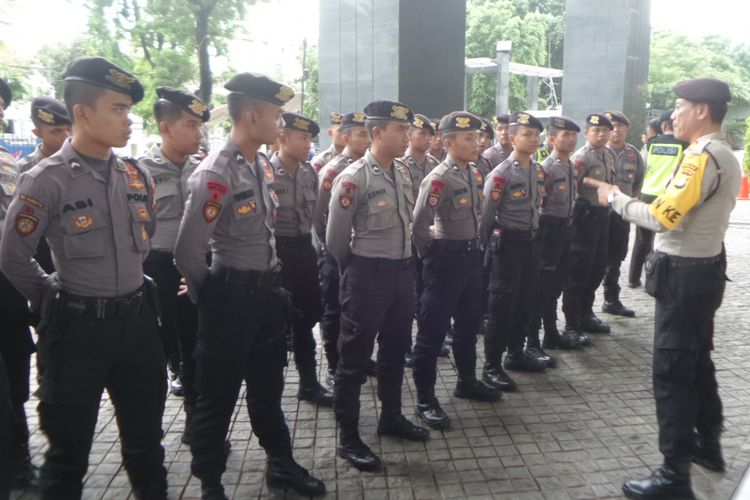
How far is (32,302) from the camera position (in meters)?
2.57

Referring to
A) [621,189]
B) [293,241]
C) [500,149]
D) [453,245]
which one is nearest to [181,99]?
[293,241]

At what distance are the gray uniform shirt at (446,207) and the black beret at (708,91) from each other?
1.56m

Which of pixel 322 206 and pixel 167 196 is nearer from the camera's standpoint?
pixel 167 196

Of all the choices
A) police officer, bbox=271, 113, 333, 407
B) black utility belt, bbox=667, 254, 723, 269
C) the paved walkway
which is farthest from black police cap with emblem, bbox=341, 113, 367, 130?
black utility belt, bbox=667, 254, 723, 269

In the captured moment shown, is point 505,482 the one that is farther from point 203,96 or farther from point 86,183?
point 203,96

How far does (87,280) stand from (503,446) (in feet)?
8.45

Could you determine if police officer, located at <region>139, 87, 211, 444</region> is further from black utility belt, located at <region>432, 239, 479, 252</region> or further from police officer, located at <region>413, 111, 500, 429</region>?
black utility belt, located at <region>432, 239, 479, 252</region>

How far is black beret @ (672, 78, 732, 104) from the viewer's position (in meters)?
3.03

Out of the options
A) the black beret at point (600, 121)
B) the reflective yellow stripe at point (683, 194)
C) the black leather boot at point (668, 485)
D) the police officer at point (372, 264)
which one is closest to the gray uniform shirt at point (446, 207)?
the police officer at point (372, 264)

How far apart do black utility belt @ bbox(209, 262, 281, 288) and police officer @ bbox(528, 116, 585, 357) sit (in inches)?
119

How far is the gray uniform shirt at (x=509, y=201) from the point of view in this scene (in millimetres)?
4645

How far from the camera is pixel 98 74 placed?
Result: 2498mm

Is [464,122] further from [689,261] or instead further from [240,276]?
[240,276]

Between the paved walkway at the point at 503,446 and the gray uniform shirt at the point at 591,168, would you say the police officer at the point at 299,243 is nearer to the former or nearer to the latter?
the paved walkway at the point at 503,446
